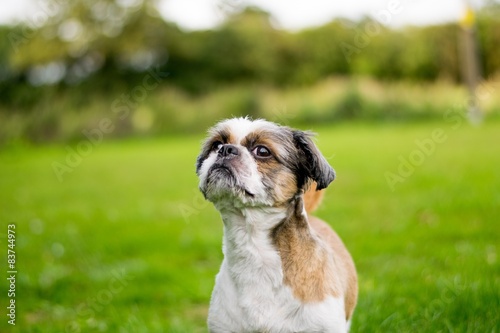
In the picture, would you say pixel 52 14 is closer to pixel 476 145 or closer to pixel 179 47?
pixel 179 47

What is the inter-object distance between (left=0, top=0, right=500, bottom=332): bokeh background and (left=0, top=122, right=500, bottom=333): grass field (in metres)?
0.02

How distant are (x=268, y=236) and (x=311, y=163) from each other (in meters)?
0.46

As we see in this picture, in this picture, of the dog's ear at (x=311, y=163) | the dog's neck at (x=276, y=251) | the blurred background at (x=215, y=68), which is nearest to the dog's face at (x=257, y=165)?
the dog's ear at (x=311, y=163)

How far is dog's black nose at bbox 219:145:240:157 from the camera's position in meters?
2.94

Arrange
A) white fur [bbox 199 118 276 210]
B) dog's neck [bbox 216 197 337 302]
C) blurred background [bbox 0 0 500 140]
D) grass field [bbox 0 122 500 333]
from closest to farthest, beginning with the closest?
1. white fur [bbox 199 118 276 210]
2. dog's neck [bbox 216 197 337 302]
3. grass field [bbox 0 122 500 333]
4. blurred background [bbox 0 0 500 140]

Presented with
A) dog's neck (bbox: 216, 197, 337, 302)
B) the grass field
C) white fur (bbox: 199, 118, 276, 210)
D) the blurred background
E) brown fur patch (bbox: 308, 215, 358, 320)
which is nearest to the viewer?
white fur (bbox: 199, 118, 276, 210)

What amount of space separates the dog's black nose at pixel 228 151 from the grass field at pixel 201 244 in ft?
5.41

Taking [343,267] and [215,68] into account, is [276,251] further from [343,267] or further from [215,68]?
[215,68]

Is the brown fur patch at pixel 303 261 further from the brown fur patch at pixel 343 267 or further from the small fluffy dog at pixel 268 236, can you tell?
the brown fur patch at pixel 343 267

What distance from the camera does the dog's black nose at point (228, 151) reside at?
2945 mm

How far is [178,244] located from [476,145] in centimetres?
845

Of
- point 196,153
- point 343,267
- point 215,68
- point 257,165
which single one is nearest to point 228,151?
point 257,165

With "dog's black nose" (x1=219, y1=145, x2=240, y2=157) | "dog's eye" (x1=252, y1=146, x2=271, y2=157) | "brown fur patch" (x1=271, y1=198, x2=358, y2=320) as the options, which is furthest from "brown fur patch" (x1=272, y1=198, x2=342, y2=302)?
"dog's black nose" (x1=219, y1=145, x2=240, y2=157)

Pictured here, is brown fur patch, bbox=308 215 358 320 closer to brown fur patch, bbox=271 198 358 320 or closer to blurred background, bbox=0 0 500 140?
brown fur patch, bbox=271 198 358 320
